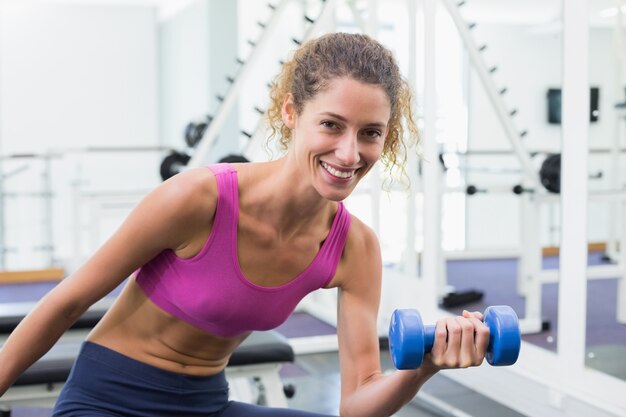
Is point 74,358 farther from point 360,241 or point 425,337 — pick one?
point 425,337

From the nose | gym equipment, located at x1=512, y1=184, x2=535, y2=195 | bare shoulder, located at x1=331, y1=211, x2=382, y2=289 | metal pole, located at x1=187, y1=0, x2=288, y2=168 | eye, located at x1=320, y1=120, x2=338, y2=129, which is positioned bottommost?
bare shoulder, located at x1=331, y1=211, x2=382, y2=289

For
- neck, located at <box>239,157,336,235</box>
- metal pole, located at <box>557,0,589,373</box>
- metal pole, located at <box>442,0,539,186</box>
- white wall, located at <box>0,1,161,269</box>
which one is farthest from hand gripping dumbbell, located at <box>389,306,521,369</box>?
white wall, located at <box>0,1,161,269</box>

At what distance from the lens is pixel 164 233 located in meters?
1.12

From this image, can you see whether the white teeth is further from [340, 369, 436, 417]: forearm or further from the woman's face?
[340, 369, 436, 417]: forearm

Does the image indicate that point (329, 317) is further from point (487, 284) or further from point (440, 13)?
point (440, 13)

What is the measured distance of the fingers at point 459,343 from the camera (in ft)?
3.13

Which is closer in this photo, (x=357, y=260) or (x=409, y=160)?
(x=357, y=260)

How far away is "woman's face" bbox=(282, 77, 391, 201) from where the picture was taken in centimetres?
104

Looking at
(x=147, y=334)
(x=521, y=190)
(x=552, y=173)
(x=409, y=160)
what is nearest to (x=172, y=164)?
(x=409, y=160)

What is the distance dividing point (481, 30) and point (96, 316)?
17.1 feet

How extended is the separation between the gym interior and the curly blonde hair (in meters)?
0.20

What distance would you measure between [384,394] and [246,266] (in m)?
0.29

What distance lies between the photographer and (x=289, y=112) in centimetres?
117

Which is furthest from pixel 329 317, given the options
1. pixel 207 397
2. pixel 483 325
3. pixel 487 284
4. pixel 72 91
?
pixel 72 91
